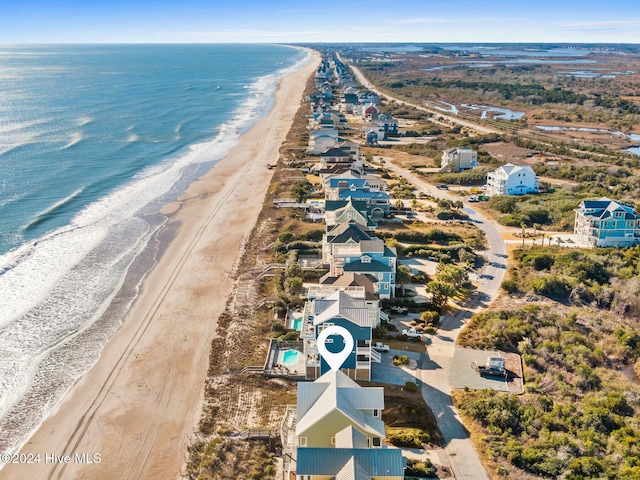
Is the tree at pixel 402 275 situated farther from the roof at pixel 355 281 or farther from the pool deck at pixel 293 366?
the pool deck at pixel 293 366

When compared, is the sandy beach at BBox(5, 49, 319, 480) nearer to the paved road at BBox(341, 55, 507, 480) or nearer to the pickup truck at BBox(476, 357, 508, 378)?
the paved road at BBox(341, 55, 507, 480)

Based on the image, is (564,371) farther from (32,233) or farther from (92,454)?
(32,233)

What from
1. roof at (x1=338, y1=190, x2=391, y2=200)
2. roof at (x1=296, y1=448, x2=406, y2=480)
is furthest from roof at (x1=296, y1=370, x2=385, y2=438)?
roof at (x1=338, y1=190, x2=391, y2=200)

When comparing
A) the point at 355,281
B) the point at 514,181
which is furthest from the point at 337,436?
the point at 514,181

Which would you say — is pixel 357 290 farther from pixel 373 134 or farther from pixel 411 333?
pixel 373 134

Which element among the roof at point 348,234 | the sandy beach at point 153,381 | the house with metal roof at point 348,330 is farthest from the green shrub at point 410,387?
the roof at point 348,234
